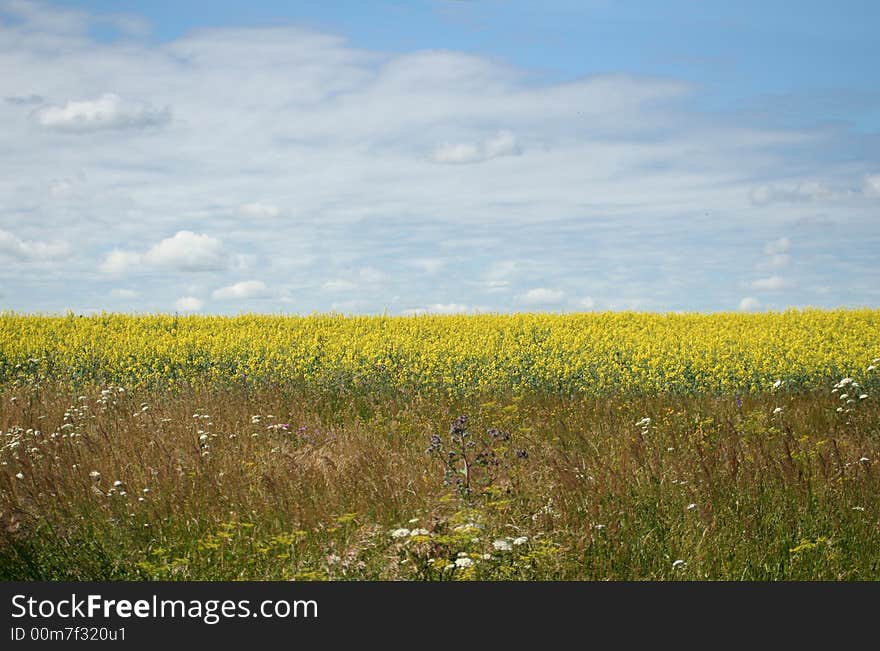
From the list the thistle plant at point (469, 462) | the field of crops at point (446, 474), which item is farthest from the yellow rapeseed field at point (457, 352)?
the thistle plant at point (469, 462)

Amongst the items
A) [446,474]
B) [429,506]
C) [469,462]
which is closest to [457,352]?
[469,462]

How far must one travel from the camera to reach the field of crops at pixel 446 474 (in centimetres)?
524

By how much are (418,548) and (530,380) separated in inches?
380

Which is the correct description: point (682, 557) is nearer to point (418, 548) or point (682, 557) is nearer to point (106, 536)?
point (418, 548)

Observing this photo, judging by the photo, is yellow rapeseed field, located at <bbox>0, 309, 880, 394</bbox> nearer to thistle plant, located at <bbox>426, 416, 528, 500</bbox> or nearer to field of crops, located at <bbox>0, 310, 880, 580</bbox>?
field of crops, located at <bbox>0, 310, 880, 580</bbox>

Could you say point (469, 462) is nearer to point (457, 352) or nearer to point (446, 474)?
point (446, 474)

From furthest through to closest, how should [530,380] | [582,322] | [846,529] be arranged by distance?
[582,322]
[530,380]
[846,529]

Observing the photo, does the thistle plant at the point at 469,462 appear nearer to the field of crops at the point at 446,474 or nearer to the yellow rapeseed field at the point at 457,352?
the field of crops at the point at 446,474

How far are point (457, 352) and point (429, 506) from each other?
964 centimetres

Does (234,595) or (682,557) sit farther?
(682,557)

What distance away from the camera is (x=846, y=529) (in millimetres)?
5762

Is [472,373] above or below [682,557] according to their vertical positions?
above

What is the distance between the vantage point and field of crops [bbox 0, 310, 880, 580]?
524 cm

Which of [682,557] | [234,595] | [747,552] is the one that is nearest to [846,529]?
[747,552]
